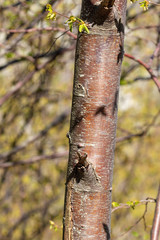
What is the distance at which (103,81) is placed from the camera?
1420mm

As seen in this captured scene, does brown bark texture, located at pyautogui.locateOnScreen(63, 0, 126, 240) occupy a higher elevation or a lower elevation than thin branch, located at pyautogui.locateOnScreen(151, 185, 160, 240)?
higher

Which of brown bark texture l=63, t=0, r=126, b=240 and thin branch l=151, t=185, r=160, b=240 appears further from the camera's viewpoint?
thin branch l=151, t=185, r=160, b=240

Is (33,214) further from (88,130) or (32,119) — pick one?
(88,130)

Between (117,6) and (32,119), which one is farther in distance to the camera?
(32,119)

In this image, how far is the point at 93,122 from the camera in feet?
4.68

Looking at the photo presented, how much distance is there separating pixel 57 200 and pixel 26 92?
305cm

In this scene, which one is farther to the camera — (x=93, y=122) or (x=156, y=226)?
(x=156, y=226)

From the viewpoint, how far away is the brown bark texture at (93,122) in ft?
4.60

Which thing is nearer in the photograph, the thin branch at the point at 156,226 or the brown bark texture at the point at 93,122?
the brown bark texture at the point at 93,122

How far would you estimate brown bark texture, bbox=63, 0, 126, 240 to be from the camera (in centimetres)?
140

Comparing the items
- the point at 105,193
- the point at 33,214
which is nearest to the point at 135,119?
the point at 33,214

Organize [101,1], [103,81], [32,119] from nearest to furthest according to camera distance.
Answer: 1. [101,1]
2. [103,81]
3. [32,119]

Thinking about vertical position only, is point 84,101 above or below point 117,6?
below

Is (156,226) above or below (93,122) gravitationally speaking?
below
